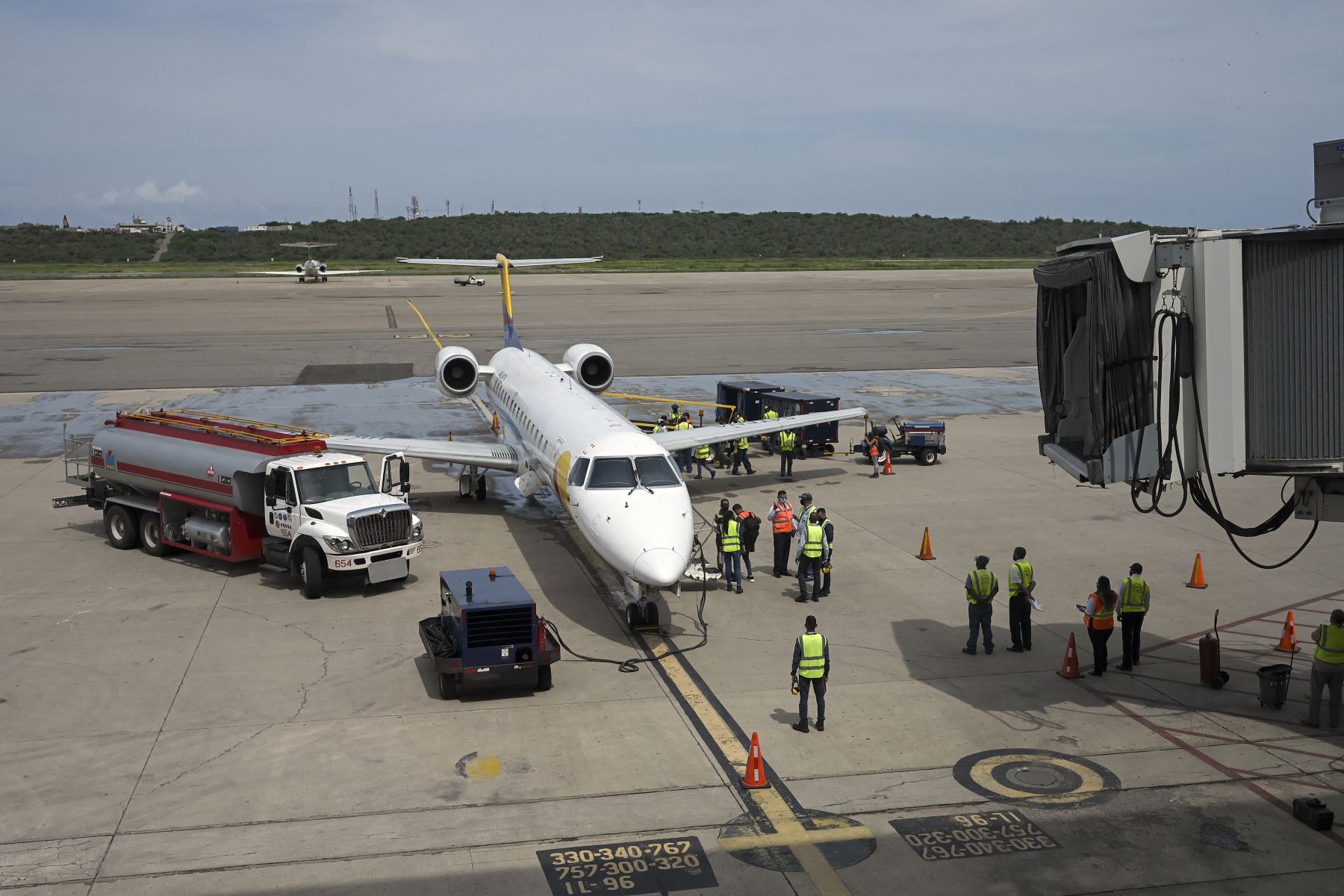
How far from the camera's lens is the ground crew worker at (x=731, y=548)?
817 inches

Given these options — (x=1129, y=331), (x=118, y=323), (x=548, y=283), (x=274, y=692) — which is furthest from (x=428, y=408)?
(x=548, y=283)

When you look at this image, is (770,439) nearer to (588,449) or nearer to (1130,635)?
(588,449)

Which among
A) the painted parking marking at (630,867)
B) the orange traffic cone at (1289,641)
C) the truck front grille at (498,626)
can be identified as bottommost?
the painted parking marking at (630,867)

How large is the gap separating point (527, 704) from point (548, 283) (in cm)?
9524

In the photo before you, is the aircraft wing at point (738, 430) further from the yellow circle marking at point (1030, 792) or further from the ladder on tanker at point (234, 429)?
the yellow circle marking at point (1030, 792)

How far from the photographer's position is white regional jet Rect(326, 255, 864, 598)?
18359mm

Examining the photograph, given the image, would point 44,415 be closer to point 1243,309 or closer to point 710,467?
point 710,467

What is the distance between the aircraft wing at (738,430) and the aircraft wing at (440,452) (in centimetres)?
356

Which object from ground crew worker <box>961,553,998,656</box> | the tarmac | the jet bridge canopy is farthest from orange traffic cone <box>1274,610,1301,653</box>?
the jet bridge canopy

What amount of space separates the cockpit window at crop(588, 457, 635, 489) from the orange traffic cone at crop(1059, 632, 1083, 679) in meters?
7.35

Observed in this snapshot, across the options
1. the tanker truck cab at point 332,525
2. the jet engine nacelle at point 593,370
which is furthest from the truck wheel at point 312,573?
the jet engine nacelle at point 593,370

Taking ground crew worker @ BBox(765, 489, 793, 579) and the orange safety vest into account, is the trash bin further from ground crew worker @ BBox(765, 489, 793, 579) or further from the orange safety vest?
ground crew worker @ BBox(765, 489, 793, 579)

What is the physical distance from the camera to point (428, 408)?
42.6 m

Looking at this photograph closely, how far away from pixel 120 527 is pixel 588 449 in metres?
10.7
